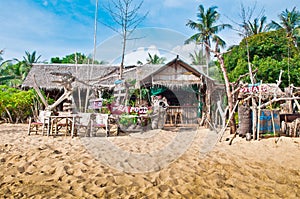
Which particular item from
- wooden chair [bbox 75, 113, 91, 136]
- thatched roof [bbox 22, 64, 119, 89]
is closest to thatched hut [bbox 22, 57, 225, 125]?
wooden chair [bbox 75, 113, 91, 136]

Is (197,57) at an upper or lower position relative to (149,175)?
upper

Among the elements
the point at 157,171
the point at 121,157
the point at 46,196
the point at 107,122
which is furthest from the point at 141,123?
the point at 46,196

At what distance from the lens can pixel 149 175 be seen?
3.64 meters

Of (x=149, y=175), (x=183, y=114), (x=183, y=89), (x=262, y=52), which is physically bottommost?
(x=149, y=175)

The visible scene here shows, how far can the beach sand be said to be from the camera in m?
3.02

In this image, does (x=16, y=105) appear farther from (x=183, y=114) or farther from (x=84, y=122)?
(x=183, y=114)

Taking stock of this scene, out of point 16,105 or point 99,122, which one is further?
point 16,105

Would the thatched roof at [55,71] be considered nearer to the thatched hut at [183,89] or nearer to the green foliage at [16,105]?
the green foliage at [16,105]

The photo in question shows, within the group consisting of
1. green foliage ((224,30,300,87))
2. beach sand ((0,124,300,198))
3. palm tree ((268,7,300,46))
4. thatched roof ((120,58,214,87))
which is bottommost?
beach sand ((0,124,300,198))

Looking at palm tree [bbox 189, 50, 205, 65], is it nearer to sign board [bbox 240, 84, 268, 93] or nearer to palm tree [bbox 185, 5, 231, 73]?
palm tree [bbox 185, 5, 231, 73]

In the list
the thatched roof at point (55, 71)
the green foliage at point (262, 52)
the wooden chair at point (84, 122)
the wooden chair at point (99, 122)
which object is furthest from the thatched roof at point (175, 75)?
the green foliage at point (262, 52)

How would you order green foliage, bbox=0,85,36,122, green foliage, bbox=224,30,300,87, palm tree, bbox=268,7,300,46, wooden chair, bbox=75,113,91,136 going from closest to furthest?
wooden chair, bbox=75,113,91,136
green foliage, bbox=0,85,36,122
green foliage, bbox=224,30,300,87
palm tree, bbox=268,7,300,46

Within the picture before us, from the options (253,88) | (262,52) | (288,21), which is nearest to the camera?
(253,88)

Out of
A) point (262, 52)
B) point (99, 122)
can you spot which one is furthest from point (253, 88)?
point (262, 52)
